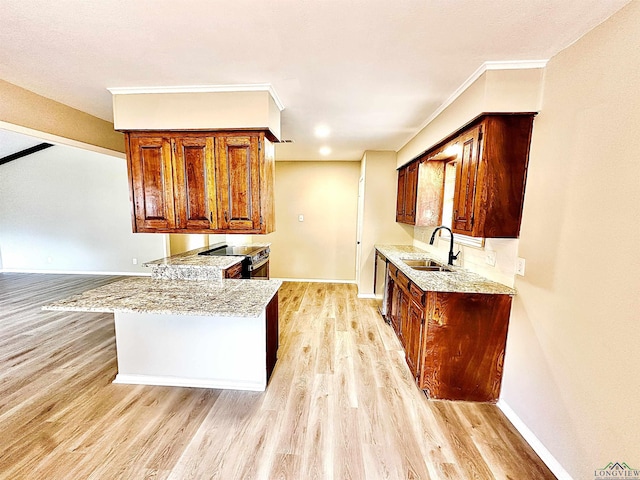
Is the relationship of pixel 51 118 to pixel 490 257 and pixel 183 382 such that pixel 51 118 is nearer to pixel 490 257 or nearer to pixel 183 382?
pixel 183 382

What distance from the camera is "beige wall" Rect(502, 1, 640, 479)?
1.22 m

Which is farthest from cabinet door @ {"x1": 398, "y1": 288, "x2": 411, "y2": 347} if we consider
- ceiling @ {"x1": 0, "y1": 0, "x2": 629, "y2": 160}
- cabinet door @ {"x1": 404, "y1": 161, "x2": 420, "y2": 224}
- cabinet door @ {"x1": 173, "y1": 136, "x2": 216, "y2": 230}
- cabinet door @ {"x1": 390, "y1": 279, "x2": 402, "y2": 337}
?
cabinet door @ {"x1": 173, "y1": 136, "x2": 216, "y2": 230}

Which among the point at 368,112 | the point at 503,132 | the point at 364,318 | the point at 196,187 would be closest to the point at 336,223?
the point at 364,318

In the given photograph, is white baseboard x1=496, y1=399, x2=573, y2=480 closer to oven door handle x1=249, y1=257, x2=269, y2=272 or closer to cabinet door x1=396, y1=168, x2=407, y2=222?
cabinet door x1=396, y1=168, x2=407, y2=222

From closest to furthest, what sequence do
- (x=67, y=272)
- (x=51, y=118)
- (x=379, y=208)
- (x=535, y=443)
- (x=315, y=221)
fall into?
(x=535, y=443) → (x=51, y=118) → (x=379, y=208) → (x=315, y=221) → (x=67, y=272)

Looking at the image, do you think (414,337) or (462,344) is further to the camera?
(414,337)

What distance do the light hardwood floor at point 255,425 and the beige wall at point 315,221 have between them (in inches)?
107

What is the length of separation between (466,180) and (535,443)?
1.82 meters

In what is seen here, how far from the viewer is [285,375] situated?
8.04 ft

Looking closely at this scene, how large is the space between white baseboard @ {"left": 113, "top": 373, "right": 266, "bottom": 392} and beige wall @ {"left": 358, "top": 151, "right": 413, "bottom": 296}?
2.77m

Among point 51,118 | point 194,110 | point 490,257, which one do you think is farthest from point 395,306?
point 51,118

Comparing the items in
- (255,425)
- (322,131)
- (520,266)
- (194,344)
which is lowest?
(255,425)

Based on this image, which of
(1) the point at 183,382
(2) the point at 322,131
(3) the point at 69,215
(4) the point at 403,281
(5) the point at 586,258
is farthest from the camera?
(3) the point at 69,215

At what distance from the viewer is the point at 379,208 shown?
445 cm
